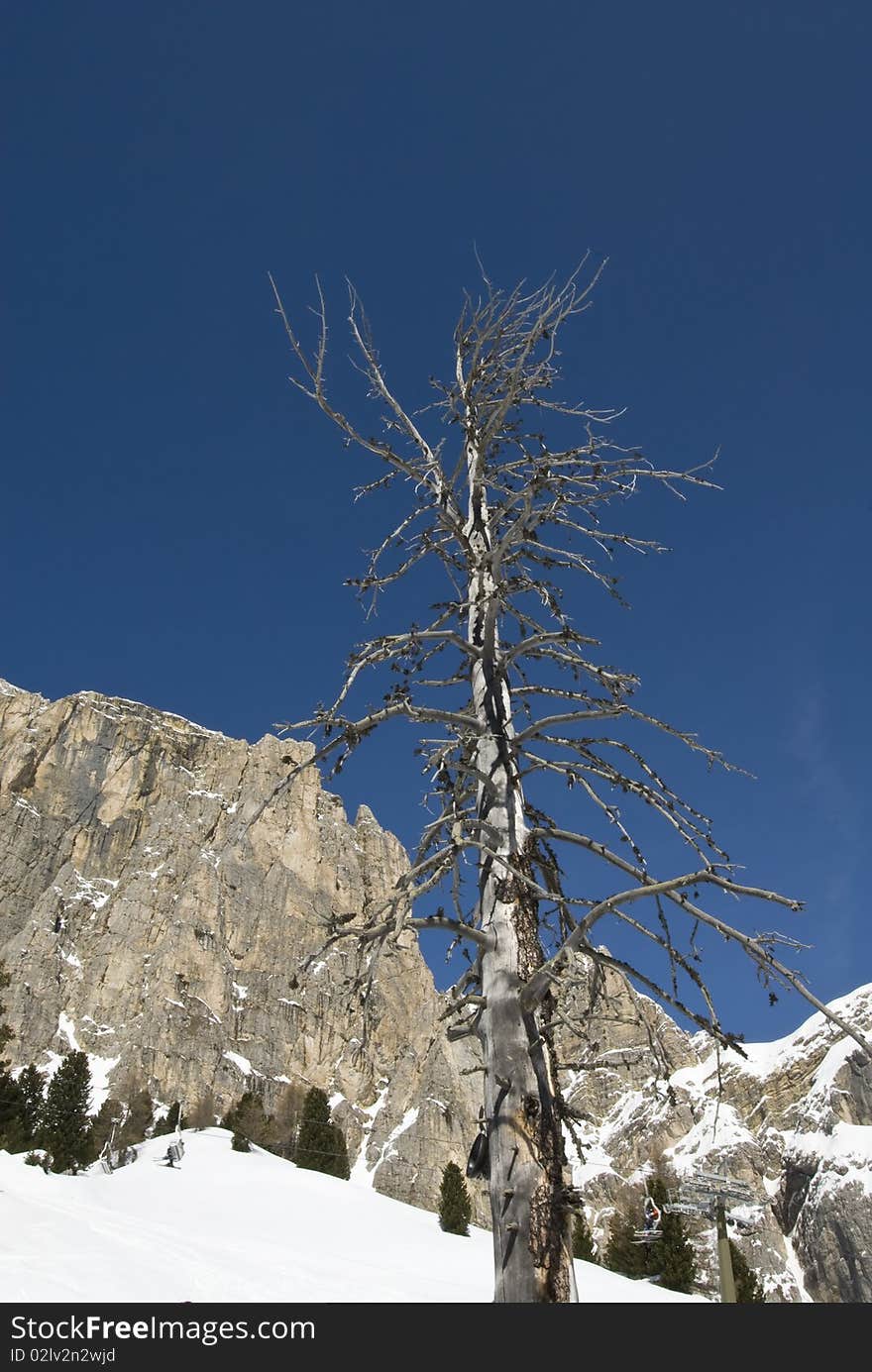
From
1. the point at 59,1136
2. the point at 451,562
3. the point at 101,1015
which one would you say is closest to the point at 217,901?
the point at 101,1015

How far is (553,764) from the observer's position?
4277 mm

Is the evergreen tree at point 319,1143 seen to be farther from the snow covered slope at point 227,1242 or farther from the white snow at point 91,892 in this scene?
the white snow at point 91,892

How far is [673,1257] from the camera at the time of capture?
3741cm

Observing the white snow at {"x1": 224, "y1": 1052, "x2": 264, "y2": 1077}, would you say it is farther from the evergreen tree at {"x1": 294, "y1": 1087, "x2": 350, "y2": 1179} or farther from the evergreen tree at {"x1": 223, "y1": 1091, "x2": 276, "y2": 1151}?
the evergreen tree at {"x1": 294, "y1": 1087, "x2": 350, "y2": 1179}

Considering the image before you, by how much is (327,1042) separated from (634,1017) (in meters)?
132

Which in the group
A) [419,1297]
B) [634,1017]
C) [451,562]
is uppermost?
[451,562]

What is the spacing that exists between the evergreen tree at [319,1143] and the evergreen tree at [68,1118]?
12.4 meters

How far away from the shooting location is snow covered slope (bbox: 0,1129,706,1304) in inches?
503

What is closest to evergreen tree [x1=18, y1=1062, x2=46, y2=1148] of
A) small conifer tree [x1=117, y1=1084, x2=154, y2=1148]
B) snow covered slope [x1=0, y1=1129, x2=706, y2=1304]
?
snow covered slope [x1=0, y1=1129, x2=706, y2=1304]

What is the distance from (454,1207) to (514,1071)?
1713 inches

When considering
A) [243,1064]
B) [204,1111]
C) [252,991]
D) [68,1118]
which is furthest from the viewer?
A: [252,991]

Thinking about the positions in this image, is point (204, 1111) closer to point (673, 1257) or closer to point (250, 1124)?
point (250, 1124)

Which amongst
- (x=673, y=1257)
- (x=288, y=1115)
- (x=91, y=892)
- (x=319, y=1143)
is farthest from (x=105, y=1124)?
(x=91, y=892)
